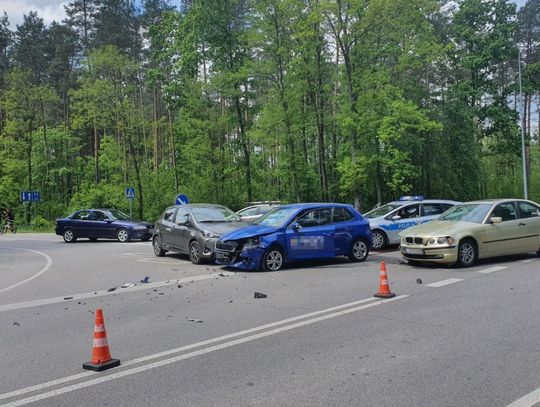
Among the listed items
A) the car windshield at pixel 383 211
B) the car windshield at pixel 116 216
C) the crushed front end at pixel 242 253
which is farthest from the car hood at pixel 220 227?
the car windshield at pixel 116 216

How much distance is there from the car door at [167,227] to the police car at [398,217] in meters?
6.33

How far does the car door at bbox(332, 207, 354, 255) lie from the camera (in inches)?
520

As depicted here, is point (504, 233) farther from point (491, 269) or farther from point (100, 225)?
point (100, 225)

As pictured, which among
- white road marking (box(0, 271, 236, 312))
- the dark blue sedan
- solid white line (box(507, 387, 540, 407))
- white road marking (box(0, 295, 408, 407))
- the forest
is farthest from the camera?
the forest

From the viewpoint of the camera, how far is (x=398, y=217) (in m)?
16.9

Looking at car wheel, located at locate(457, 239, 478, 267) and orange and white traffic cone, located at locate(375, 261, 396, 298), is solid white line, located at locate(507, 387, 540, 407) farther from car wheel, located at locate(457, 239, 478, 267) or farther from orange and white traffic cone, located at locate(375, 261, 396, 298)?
car wheel, located at locate(457, 239, 478, 267)

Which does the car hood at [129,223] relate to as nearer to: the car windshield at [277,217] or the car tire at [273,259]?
the car windshield at [277,217]

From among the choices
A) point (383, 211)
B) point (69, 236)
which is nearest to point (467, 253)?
point (383, 211)

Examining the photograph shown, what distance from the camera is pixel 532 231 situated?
12.9 meters

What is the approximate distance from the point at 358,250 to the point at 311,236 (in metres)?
1.67

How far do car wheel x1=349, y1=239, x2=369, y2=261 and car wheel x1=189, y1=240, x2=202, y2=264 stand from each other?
13.5ft

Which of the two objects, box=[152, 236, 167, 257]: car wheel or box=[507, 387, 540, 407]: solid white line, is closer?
box=[507, 387, 540, 407]: solid white line

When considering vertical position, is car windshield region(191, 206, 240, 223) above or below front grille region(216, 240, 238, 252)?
above

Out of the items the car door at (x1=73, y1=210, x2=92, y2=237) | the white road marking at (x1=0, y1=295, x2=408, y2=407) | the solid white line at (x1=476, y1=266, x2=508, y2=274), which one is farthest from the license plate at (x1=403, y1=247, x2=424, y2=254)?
the car door at (x1=73, y1=210, x2=92, y2=237)
